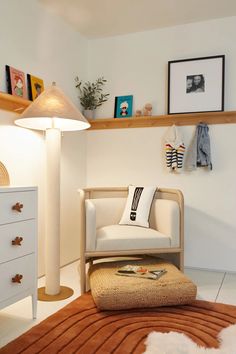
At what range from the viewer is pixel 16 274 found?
1972 millimetres

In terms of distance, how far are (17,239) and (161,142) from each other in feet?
6.39

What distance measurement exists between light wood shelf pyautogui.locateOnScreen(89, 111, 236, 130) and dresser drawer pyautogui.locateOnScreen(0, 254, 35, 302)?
1.90 meters

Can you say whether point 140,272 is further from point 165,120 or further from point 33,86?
point 33,86

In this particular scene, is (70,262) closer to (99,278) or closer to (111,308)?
(99,278)

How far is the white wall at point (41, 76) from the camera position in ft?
8.69

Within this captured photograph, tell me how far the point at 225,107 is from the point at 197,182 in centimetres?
76

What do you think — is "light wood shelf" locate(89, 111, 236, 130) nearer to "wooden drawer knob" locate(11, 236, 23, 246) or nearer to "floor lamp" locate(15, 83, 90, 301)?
"floor lamp" locate(15, 83, 90, 301)

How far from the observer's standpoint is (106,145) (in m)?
3.69

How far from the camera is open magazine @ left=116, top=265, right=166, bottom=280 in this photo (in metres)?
2.38

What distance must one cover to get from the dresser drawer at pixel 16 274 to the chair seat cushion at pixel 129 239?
0.60 metres

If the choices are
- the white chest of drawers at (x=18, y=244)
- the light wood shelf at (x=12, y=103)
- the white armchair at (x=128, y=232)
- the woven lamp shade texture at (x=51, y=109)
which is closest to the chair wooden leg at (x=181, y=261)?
the white armchair at (x=128, y=232)

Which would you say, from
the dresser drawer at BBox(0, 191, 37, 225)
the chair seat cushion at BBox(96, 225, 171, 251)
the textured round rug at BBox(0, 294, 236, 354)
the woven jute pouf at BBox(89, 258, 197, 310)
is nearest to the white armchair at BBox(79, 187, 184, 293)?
the chair seat cushion at BBox(96, 225, 171, 251)

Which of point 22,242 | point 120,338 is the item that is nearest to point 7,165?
point 22,242


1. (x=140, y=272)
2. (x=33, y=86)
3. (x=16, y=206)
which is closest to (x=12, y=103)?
(x=33, y=86)
